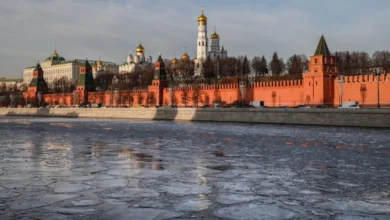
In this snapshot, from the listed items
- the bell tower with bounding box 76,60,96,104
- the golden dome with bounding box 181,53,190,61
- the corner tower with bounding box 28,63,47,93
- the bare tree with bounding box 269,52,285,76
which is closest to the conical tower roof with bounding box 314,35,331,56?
the bare tree with bounding box 269,52,285,76

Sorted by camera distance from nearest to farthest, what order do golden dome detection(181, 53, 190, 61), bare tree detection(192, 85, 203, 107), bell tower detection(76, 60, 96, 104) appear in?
bare tree detection(192, 85, 203, 107)
bell tower detection(76, 60, 96, 104)
golden dome detection(181, 53, 190, 61)

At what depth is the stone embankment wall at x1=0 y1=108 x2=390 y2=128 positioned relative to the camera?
22.8 metres

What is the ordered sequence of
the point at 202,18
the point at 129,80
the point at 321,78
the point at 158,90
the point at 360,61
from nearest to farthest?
the point at 321,78
the point at 158,90
the point at 360,61
the point at 129,80
the point at 202,18

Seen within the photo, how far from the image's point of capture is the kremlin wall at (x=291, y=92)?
30.5m

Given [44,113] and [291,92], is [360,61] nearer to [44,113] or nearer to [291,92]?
[291,92]

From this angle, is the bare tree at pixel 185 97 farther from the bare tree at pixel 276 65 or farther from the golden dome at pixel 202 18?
the golden dome at pixel 202 18

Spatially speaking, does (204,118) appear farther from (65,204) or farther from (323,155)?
(65,204)

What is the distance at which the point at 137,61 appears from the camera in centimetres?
9250

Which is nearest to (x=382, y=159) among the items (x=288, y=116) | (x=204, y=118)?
(x=288, y=116)

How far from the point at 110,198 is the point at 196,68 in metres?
64.9

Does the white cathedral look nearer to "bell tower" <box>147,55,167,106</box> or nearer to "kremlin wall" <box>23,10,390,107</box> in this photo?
"kremlin wall" <box>23,10,390,107</box>

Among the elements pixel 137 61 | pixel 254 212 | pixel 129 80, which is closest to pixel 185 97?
pixel 129 80

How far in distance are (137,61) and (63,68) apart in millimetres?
19582

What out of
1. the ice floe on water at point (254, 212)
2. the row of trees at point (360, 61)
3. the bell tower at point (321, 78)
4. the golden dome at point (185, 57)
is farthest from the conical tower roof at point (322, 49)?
the golden dome at point (185, 57)
